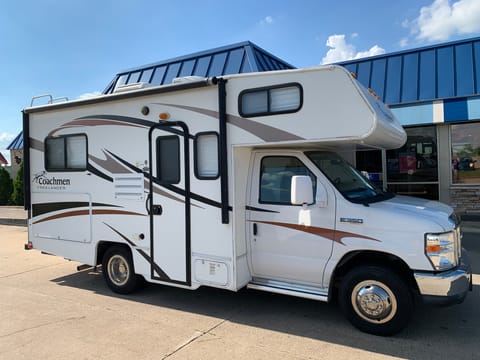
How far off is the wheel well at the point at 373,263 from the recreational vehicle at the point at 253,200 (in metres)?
0.01

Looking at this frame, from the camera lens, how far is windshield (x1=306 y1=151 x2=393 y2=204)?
14.9 ft

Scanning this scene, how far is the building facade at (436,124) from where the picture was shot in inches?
434

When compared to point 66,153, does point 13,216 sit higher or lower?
lower

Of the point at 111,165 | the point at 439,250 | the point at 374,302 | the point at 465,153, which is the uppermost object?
the point at 465,153

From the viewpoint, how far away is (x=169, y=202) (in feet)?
17.2

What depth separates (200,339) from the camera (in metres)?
4.25

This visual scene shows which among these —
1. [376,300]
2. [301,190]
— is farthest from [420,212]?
[301,190]

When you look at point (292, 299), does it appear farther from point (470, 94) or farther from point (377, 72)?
point (377, 72)

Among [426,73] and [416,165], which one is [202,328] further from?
[426,73]

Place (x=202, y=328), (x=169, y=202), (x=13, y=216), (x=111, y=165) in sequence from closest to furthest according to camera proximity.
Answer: (x=202, y=328) < (x=169, y=202) < (x=111, y=165) < (x=13, y=216)

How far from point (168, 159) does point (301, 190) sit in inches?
77.9

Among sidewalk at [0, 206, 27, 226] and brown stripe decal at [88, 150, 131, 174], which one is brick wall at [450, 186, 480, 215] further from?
sidewalk at [0, 206, 27, 226]

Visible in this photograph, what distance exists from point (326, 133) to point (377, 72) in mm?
9723

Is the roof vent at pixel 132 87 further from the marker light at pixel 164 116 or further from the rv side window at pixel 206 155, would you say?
the rv side window at pixel 206 155
